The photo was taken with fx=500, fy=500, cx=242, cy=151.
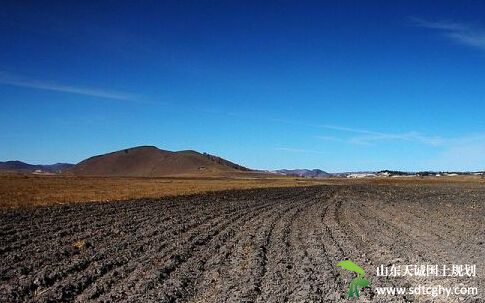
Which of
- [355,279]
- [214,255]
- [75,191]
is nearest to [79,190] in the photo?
[75,191]

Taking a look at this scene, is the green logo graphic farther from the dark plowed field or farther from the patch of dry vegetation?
the patch of dry vegetation

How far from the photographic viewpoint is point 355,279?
11.4 meters

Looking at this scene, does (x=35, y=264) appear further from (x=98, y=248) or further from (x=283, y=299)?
(x=283, y=299)

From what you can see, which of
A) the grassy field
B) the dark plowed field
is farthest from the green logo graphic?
the grassy field

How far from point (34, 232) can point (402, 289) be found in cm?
1490

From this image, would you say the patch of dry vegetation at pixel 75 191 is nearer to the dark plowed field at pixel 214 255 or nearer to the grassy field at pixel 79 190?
the grassy field at pixel 79 190

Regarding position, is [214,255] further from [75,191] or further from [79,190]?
[79,190]

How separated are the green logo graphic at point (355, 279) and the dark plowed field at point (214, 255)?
0.64 ft

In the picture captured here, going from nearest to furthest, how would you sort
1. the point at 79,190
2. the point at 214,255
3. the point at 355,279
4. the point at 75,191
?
the point at 355,279, the point at 214,255, the point at 75,191, the point at 79,190

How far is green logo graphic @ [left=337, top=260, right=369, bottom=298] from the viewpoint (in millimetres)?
10295

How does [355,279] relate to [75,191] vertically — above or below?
below

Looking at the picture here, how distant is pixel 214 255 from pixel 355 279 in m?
4.97

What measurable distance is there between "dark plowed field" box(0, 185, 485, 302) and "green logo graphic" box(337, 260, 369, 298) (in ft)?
A: 0.64

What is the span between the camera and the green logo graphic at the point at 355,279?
1030cm
